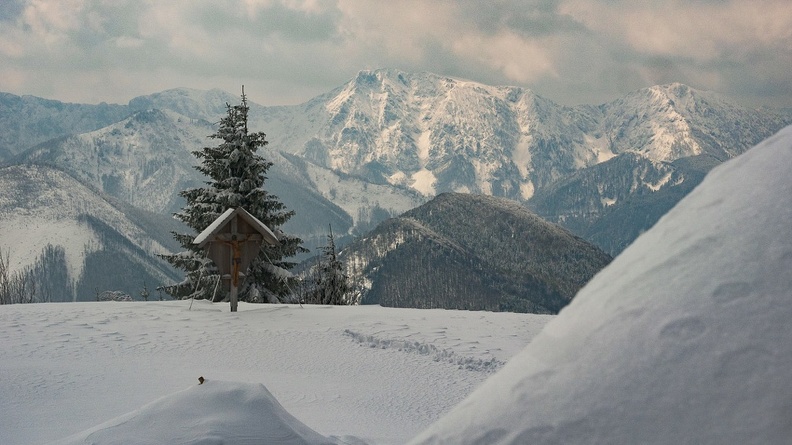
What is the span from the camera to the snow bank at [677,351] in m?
1.61

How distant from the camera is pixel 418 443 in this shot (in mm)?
1867

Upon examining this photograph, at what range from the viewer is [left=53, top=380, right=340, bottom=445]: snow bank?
14.7 feet

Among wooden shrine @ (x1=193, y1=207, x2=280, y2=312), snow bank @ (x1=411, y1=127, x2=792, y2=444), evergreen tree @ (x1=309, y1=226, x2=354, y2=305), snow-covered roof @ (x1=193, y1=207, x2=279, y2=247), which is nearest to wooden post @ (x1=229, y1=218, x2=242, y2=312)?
wooden shrine @ (x1=193, y1=207, x2=280, y2=312)

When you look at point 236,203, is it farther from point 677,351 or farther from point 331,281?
point 677,351

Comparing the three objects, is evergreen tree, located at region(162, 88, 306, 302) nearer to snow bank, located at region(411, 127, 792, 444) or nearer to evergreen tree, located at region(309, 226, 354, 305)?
evergreen tree, located at region(309, 226, 354, 305)

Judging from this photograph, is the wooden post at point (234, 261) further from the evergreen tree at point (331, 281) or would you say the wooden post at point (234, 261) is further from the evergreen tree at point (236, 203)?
the evergreen tree at point (331, 281)

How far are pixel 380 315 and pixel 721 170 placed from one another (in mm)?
12832

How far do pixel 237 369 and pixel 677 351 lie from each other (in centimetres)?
923

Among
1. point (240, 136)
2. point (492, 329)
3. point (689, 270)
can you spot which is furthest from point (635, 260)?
point (240, 136)

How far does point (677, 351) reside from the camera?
170 cm

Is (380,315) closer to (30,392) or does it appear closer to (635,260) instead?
(30,392)

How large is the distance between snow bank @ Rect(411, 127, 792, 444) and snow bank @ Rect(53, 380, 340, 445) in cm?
297

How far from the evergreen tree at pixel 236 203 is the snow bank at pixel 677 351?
21325 millimetres

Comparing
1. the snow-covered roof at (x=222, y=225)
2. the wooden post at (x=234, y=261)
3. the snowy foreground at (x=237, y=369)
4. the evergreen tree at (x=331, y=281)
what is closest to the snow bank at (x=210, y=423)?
the snowy foreground at (x=237, y=369)
